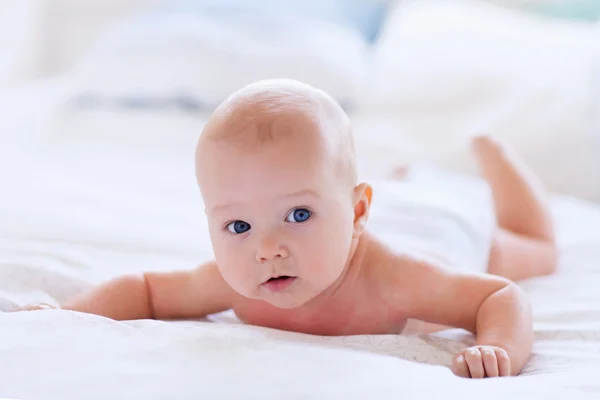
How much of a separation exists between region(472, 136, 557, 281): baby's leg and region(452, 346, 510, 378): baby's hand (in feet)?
1.51

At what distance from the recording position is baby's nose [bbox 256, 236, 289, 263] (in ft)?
2.91

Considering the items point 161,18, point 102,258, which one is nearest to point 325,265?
point 102,258

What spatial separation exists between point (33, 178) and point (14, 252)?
0.45m

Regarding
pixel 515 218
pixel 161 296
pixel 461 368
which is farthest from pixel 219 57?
pixel 461 368

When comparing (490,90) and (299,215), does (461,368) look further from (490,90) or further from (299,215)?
(490,90)

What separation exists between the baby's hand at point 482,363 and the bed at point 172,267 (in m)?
0.04

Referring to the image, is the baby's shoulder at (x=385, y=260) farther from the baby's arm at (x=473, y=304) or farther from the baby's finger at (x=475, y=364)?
the baby's finger at (x=475, y=364)

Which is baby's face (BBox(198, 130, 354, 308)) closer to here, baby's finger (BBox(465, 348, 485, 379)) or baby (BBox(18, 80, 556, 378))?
baby (BBox(18, 80, 556, 378))

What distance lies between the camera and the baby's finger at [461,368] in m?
0.86

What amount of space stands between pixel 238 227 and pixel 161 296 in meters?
0.20

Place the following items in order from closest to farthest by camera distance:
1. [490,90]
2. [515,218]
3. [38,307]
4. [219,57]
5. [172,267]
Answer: [38,307], [172,267], [515,218], [490,90], [219,57]

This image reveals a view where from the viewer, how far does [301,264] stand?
92 centimetres

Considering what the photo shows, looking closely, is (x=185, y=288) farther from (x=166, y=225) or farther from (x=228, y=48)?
(x=228, y=48)

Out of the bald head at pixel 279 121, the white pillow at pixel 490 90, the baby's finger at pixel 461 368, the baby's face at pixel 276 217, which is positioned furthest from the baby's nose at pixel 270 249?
the white pillow at pixel 490 90
